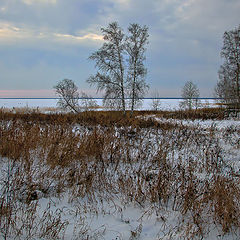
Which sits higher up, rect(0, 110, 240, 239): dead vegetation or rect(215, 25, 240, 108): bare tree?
rect(215, 25, 240, 108): bare tree

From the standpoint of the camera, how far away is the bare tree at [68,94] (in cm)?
1936

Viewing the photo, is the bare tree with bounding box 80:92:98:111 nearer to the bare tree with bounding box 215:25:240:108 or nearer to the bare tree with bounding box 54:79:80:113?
the bare tree with bounding box 54:79:80:113

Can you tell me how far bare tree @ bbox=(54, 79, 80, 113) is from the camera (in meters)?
19.4

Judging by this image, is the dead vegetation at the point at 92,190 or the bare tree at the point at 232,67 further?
the bare tree at the point at 232,67

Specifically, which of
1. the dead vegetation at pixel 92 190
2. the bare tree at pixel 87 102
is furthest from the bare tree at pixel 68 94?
the dead vegetation at pixel 92 190

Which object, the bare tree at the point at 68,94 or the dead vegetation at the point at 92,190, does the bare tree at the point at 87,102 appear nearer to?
the bare tree at the point at 68,94

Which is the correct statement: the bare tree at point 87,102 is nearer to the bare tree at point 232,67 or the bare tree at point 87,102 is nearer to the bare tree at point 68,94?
the bare tree at point 68,94

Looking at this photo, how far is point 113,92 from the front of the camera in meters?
17.3

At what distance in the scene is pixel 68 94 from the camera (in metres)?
19.5

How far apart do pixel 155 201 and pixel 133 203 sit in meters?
0.35

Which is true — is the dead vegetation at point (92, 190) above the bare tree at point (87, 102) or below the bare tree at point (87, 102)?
below

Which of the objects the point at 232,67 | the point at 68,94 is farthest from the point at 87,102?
the point at 232,67

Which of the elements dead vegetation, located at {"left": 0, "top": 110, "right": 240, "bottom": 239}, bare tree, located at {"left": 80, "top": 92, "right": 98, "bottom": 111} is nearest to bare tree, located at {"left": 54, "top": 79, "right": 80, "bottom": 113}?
bare tree, located at {"left": 80, "top": 92, "right": 98, "bottom": 111}

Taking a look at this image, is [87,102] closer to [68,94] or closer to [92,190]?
[68,94]
